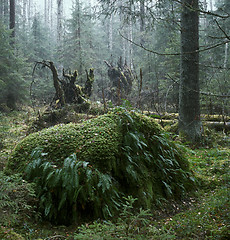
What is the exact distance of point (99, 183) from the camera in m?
2.68

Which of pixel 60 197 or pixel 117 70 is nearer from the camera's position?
pixel 60 197

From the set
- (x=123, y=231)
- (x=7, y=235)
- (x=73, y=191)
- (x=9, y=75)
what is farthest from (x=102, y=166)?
(x=9, y=75)

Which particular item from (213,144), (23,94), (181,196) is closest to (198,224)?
(181,196)

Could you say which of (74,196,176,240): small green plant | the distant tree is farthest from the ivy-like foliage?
the distant tree

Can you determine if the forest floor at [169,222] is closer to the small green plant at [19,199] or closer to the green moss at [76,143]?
the small green plant at [19,199]

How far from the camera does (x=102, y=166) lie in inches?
117

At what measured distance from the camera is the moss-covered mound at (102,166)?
263cm

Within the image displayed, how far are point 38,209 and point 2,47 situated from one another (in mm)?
12381

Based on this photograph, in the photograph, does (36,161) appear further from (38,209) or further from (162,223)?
(162,223)

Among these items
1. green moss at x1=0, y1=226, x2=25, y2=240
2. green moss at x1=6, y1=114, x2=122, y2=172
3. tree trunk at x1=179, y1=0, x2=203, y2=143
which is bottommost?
green moss at x1=0, y1=226, x2=25, y2=240

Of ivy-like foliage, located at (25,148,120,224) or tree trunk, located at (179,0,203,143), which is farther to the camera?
tree trunk, located at (179,0,203,143)

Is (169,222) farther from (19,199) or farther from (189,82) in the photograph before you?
(189,82)

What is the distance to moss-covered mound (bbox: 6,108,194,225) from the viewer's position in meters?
2.63

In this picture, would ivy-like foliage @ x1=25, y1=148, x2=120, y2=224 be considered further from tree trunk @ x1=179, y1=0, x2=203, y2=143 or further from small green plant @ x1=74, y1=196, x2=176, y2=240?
tree trunk @ x1=179, y1=0, x2=203, y2=143
